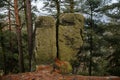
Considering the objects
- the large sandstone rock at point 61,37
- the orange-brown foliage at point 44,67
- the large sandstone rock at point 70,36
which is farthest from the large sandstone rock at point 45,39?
the orange-brown foliage at point 44,67

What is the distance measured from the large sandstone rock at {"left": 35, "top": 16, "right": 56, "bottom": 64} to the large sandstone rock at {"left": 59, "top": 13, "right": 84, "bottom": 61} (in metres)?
0.47

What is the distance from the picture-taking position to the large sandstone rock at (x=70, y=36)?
41.3 feet

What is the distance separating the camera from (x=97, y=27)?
1664cm

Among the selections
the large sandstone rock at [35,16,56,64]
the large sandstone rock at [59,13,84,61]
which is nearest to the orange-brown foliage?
the large sandstone rock at [35,16,56,64]

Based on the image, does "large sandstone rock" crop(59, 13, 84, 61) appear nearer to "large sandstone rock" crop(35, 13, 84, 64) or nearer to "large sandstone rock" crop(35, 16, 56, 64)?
"large sandstone rock" crop(35, 13, 84, 64)

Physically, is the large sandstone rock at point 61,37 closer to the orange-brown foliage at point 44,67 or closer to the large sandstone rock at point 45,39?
the large sandstone rock at point 45,39

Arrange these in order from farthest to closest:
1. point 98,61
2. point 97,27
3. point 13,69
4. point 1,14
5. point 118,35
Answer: point 13,69 < point 1,14 < point 98,61 < point 97,27 < point 118,35

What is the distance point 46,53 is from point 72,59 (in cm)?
157

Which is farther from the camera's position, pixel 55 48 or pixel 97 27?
pixel 97 27

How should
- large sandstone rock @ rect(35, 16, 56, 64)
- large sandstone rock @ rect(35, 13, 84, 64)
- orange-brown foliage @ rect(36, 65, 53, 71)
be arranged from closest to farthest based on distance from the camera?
orange-brown foliage @ rect(36, 65, 53, 71), large sandstone rock @ rect(35, 16, 56, 64), large sandstone rock @ rect(35, 13, 84, 64)

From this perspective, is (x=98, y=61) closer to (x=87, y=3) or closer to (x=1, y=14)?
(x=87, y=3)

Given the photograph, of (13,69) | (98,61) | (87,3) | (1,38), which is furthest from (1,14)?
(98,61)

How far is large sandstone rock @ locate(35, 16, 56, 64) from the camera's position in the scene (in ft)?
40.8

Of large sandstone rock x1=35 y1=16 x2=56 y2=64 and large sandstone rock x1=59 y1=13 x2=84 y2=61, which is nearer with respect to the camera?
large sandstone rock x1=35 y1=16 x2=56 y2=64
